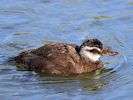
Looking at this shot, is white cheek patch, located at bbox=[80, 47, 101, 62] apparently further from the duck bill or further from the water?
the water

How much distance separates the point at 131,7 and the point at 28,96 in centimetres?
718

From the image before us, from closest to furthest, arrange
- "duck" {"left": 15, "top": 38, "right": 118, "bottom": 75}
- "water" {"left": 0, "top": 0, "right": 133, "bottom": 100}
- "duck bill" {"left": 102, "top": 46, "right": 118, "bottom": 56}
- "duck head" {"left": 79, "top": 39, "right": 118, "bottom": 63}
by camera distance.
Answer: "water" {"left": 0, "top": 0, "right": 133, "bottom": 100} → "duck" {"left": 15, "top": 38, "right": 118, "bottom": 75} → "duck head" {"left": 79, "top": 39, "right": 118, "bottom": 63} → "duck bill" {"left": 102, "top": 46, "right": 118, "bottom": 56}

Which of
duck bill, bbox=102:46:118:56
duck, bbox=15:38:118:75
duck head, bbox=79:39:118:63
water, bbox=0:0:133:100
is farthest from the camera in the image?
duck bill, bbox=102:46:118:56

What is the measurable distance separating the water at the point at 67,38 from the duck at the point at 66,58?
211 millimetres

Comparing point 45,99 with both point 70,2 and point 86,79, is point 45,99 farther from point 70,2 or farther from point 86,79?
point 70,2

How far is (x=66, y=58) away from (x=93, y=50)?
2.27 feet

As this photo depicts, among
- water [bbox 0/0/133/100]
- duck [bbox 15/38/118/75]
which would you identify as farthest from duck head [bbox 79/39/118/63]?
water [bbox 0/0/133/100]

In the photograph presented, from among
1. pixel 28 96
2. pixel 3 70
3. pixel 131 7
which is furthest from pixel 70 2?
pixel 28 96

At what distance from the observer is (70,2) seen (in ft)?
64.6

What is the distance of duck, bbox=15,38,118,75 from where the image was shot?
48.3 feet

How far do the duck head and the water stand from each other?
0.33 m

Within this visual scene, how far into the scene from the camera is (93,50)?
49.0 feet

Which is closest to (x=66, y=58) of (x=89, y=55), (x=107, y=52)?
(x=89, y=55)

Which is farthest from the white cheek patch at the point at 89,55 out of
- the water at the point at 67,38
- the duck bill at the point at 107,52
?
the water at the point at 67,38
